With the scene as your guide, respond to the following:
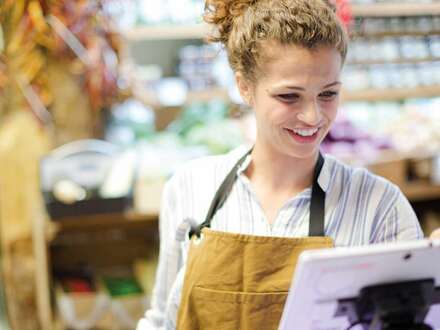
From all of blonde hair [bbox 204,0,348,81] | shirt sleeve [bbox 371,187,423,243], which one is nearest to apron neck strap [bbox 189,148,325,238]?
shirt sleeve [bbox 371,187,423,243]

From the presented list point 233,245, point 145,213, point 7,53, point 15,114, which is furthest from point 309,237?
point 15,114

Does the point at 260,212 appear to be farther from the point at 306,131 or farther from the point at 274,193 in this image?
the point at 306,131

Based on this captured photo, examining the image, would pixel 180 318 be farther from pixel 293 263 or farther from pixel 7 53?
pixel 7 53

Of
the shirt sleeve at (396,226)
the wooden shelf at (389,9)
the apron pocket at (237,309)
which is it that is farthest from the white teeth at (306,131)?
the wooden shelf at (389,9)

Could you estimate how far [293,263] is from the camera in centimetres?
155

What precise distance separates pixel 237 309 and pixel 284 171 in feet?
1.16

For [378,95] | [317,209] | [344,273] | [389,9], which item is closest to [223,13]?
[317,209]

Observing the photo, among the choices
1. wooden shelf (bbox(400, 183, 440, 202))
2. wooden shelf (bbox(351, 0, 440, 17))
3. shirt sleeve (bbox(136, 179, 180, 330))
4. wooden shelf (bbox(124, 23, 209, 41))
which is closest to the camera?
shirt sleeve (bbox(136, 179, 180, 330))

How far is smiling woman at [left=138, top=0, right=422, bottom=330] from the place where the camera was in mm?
1518

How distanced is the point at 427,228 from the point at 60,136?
6.80ft

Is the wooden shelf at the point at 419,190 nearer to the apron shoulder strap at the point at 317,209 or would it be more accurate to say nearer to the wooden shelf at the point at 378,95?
the wooden shelf at the point at 378,95

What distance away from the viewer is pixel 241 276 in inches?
62.5

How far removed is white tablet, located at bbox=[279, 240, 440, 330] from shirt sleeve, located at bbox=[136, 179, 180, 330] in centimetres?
59

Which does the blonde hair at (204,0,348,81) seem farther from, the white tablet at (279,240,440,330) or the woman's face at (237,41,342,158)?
the white tablet at (279,240,440,330)
